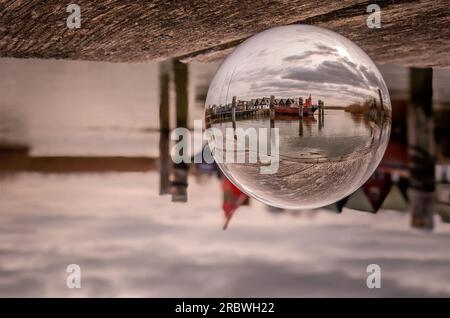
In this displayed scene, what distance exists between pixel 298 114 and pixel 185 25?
22.4 inches

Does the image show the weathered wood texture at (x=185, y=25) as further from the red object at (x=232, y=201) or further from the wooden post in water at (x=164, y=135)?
the red object at (x=232, y=201)

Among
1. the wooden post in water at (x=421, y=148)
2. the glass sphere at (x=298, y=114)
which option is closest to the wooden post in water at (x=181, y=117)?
the wooden post in water at (x=421, y=148)

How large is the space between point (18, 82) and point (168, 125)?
772 mm

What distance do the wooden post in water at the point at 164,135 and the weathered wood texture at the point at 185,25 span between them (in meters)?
1.10

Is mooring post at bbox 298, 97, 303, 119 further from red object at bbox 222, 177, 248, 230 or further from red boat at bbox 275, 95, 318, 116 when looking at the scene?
red object at bbox 222, 177, 248, 230

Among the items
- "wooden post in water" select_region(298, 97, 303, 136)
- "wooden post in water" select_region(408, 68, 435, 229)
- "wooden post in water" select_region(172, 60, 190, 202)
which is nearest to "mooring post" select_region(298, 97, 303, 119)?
"wooden post in water" select_region(298, 97, 303, 136)

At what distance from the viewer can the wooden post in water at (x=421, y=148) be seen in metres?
3.13

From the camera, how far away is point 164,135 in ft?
9.73

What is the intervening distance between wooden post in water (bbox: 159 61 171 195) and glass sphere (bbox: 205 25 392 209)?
5.76 ft

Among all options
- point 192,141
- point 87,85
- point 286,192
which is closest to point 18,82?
point 87,85

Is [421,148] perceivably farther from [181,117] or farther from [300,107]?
[300,107]

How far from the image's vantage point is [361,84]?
101cm

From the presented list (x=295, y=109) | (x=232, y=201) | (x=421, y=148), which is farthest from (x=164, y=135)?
(x=295, y=109)

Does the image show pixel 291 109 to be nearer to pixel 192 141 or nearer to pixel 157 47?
pixel 157 47
